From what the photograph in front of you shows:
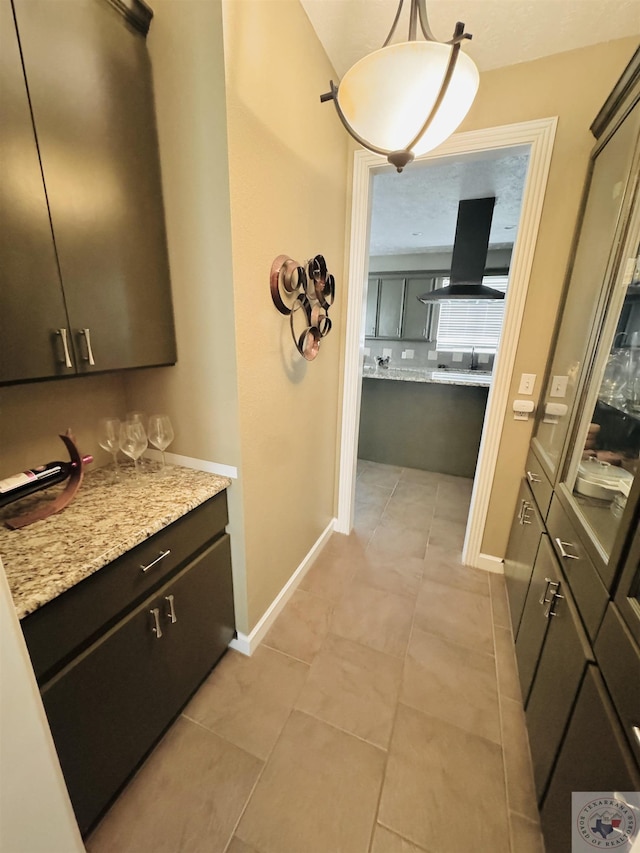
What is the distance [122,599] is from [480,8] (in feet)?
8.04

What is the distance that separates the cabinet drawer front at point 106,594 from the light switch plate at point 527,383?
5.47ft

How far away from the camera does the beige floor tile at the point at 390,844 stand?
956 mm

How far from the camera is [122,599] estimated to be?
3.06 ft

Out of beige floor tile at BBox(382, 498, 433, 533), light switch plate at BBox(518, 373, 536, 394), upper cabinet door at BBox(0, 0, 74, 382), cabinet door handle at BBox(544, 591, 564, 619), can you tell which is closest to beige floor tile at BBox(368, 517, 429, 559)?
beige floor tile at BBox(382, 498, 433, 533)

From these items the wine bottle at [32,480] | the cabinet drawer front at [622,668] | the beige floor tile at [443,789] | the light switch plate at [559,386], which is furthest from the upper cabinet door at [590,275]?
the wine bottle at [32,480]

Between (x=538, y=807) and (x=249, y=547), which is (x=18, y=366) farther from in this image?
(x=538, y=807)

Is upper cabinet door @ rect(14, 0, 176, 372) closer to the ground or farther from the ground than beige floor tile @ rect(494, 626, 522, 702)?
farther from the ground

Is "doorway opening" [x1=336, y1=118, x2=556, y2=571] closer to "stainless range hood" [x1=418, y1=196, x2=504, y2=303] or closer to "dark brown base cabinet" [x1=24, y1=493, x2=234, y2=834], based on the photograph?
"dark brown base cabinet" [x1=24, y1=493, x2=234, y2=834]

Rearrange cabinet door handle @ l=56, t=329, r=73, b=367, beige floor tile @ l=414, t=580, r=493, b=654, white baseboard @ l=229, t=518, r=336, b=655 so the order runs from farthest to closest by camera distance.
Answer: beige floor tile @ l=414, t=580, r=493, b=654
white baseboard @ l=229, t=518, r=336, b=655
cabinet door handle @ l=56, t=329, r=73, b=367

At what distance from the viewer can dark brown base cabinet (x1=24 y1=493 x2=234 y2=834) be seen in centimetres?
84

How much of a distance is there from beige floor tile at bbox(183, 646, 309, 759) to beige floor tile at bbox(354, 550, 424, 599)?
68cm

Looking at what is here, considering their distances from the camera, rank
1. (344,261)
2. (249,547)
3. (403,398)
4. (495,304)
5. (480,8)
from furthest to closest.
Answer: (495,304)
(403,398)
(344,261)
(249,547)
(480,8)

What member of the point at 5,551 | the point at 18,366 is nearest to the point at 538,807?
the point at 5,551

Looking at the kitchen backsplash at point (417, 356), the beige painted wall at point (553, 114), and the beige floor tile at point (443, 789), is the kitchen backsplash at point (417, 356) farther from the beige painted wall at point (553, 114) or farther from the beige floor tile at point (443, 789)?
the beige floor tile at point (443, 789)
